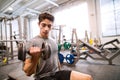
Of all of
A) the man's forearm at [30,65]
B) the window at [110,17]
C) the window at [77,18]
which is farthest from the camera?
the window at [77,18]

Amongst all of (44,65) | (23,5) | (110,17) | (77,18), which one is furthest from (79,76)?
(23,5)

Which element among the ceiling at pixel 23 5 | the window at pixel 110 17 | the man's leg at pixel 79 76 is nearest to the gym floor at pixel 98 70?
the man's leg at pixel 79 76

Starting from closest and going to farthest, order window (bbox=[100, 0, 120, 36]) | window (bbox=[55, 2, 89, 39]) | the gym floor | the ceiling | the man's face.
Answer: the man's face, the gym floor, window (bbox=[100, 0, 120, 36]), the ceiling, window (bbox=[55, 2, 89, 39])

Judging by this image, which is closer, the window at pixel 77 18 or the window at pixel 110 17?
the window at pixel 110 17

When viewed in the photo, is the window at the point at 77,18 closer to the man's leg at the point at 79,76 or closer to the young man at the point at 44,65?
the young man at the point at 44,65

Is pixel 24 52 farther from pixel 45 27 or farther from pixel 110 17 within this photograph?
pixel 110 17

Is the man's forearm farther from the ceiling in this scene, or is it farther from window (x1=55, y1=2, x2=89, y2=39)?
window (x1=55, y1=2, x2=89, y2=39)

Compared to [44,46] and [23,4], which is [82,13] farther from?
[44,46]

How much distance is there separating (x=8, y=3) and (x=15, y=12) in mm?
2226

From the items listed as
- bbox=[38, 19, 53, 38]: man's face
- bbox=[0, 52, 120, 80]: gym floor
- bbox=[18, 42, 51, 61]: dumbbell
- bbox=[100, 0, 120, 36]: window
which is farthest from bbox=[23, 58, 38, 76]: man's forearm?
bbox=[100, 0, 120, 36]: window

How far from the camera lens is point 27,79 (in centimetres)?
200

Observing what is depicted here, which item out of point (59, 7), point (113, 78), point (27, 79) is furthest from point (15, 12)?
point (113, 78)

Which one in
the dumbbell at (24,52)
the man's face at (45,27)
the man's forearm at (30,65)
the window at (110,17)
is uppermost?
the window at (110,17)

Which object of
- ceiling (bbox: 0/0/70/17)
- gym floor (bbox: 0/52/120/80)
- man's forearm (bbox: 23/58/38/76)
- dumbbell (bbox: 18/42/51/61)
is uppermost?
ceiling (bbox: 0/0/70/17)
